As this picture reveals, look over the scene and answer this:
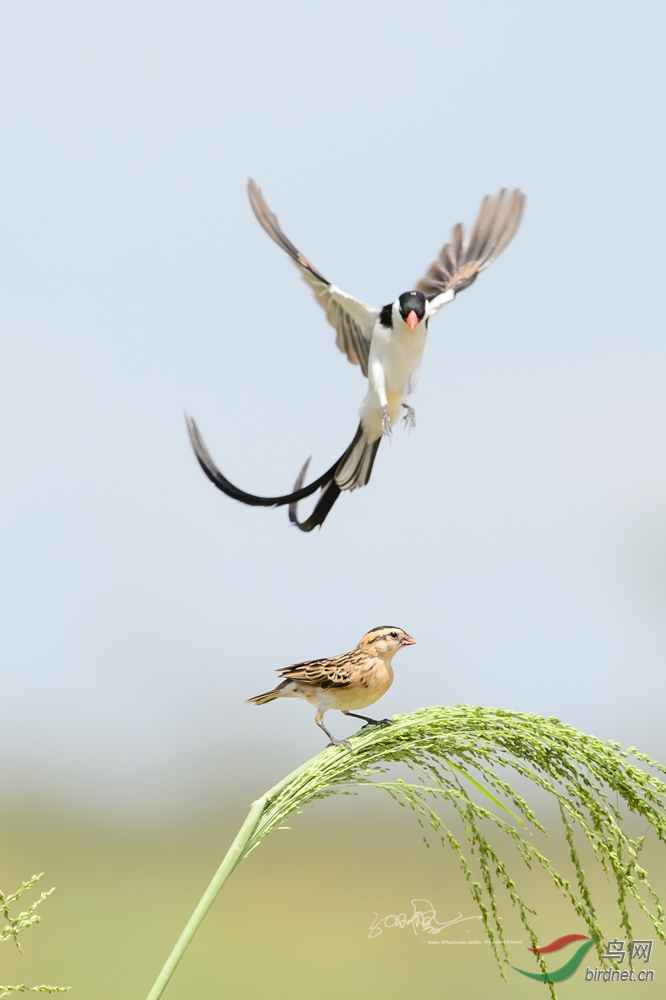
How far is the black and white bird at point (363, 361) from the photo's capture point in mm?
1212

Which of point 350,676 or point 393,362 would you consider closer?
point 350,676

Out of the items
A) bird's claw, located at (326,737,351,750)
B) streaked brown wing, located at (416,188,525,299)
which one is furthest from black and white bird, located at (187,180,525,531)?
bird's claw, located at (326,737,351,750)

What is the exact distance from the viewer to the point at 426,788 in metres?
0.86

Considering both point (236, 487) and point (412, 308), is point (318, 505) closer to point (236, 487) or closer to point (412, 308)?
point (236, 487)

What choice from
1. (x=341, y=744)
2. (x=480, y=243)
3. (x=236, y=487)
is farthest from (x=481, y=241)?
(x=341, y=744)

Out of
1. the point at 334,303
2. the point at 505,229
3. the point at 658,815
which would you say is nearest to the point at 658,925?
the point at 658,815

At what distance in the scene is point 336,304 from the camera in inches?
51.4

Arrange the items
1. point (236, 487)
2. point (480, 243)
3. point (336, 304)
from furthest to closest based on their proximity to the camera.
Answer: point (480, 243) < point (336, 304) < point (236, 487)

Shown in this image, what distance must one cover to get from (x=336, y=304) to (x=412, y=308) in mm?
130

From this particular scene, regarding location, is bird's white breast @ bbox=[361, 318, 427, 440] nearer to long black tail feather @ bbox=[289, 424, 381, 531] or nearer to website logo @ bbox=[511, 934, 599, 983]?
long black tail feather @ bbox=[289, 424, 381, 531]

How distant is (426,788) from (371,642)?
0.25 meters

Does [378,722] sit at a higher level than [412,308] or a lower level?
lower

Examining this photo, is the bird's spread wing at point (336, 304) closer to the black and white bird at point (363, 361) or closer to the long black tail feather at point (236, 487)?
the black and white bird at point (363, 361)

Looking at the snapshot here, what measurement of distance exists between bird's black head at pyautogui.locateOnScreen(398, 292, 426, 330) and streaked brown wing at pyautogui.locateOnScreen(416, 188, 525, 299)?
0.72ft
